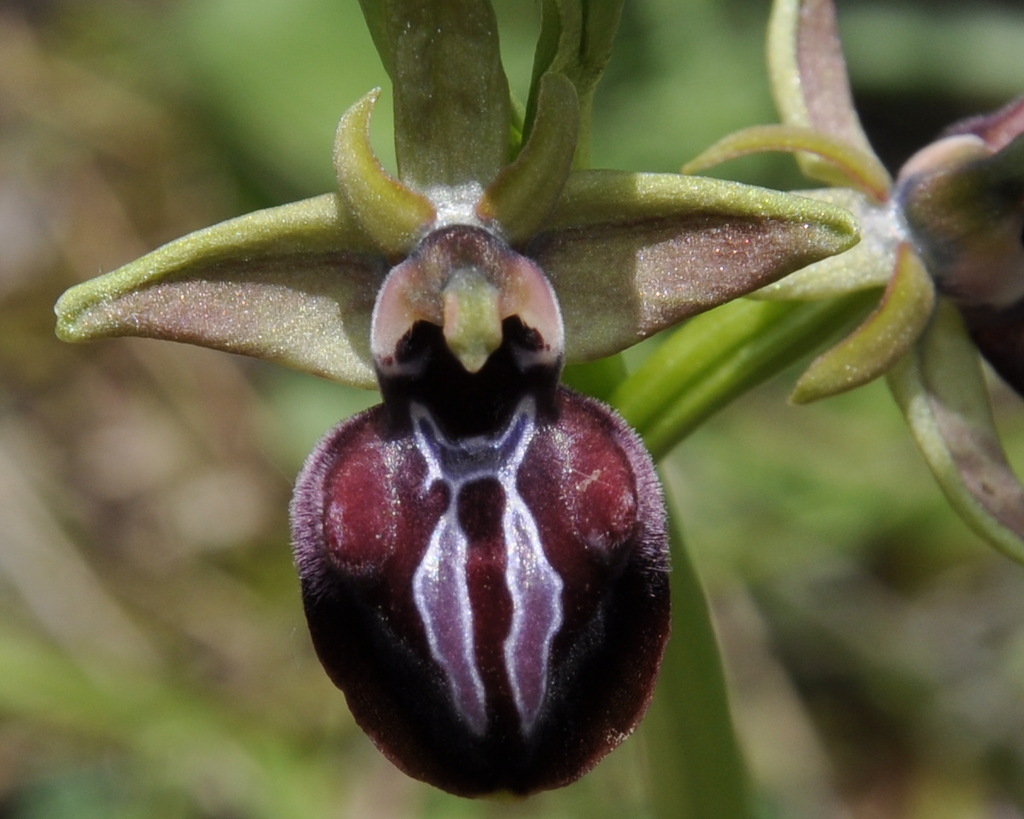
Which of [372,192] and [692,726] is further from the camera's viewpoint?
[692,726]

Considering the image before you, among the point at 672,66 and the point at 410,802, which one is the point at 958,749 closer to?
the point at 410,802

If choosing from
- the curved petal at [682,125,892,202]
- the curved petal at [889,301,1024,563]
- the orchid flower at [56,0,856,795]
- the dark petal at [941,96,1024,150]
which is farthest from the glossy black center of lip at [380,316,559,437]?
the dark petal at [941,96,1024,150]

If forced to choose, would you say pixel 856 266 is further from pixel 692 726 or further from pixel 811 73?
pixel 692 726

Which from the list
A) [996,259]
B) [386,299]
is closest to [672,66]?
[996,259]

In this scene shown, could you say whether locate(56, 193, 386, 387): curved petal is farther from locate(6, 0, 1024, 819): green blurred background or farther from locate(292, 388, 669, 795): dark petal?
locate(6, 0, 1024, 819): green blurred background

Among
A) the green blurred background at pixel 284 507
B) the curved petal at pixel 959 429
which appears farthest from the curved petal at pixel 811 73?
the green blurred background at pixel 284 507

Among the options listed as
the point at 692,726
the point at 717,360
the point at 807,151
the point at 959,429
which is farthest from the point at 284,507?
the point at 959,429

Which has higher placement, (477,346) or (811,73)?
(477,346)
